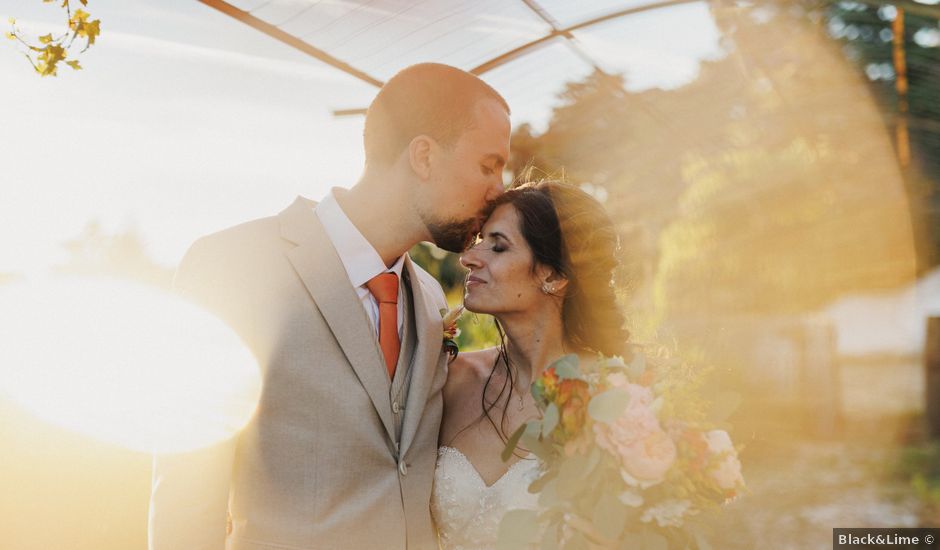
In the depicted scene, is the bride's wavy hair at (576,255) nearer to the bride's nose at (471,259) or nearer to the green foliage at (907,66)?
the bride's nose at (471,259)

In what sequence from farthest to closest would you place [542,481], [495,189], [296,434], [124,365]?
[495,189]
[124,365]
[296,434]
[542,481]

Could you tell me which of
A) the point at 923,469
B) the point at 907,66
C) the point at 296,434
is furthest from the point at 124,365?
the point at 923,469

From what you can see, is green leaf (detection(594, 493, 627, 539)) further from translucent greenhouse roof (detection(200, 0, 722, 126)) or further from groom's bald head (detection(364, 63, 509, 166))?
translucent greenhouse roof (detection(200, 0, 722, 126))

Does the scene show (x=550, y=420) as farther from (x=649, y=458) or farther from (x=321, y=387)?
(x=321, y=387)

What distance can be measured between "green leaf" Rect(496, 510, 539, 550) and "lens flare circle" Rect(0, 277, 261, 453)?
3.00ft

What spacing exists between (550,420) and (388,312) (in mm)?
874

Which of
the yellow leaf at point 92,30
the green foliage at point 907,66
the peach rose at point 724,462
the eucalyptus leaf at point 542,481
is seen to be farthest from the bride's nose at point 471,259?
the green foliage at point 907,66

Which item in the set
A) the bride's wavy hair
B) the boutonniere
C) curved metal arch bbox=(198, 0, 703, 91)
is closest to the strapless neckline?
the bride's wavy hair

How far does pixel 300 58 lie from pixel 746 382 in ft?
31.3

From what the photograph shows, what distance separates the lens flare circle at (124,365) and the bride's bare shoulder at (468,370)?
124 centimetres

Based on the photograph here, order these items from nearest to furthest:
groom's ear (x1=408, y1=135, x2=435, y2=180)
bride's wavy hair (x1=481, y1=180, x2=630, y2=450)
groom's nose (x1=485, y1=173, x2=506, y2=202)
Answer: groom's ear (x1=408, y1=135, x2=435, y2=180)
groom's nose (x1=485, y1=173, x2=506, y2=202)
bride's wavy hair (x1=481, y1=180, x2=630, y2=450)

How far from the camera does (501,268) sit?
354 cm

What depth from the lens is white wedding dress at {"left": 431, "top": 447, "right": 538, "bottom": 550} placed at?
3.25m

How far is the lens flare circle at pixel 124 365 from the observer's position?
101 inches
